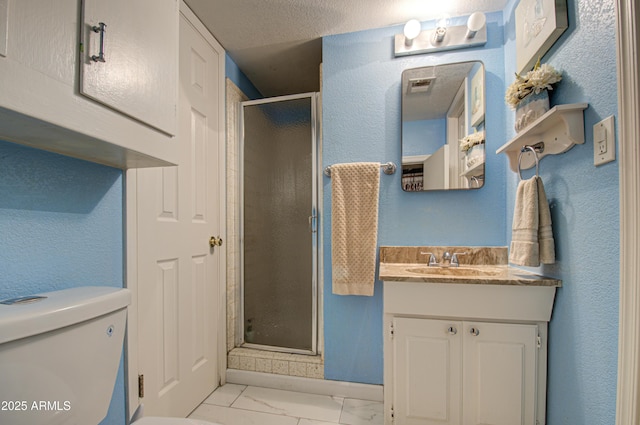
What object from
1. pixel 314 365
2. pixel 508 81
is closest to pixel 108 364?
pixel 314 365

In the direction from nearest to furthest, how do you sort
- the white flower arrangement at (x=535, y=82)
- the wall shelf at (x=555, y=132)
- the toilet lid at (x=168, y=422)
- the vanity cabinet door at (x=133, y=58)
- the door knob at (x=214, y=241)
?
the vanity cabinet door at (x=133, y=58)
the toilet lid at (x=168, y=422)
the wall shelf at (x=555, y=132)
the white flower arrangement at (x=535, y=82)
the door knob at (x=214, y=241)

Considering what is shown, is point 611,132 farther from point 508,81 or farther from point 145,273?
point 145,273

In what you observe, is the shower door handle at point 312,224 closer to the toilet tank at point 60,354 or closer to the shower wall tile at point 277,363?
the shower wall tile at point 277,363

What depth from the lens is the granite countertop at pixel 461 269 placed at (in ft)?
3.77

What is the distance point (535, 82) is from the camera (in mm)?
1092

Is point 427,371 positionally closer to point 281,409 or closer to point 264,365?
point 281,409

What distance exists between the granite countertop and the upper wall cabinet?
109 centimetres

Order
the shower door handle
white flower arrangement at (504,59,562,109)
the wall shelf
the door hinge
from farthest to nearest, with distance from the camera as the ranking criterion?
the shower door handle
the door hinge
white flower arrangement at (504,59,562,109)
the wall shelf

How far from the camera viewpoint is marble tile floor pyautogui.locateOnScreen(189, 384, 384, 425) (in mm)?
1463

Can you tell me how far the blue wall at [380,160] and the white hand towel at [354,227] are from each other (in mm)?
90

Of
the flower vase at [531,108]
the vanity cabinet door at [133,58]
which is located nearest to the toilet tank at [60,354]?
the vanity cabinet door at [133,58]

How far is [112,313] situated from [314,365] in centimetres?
129

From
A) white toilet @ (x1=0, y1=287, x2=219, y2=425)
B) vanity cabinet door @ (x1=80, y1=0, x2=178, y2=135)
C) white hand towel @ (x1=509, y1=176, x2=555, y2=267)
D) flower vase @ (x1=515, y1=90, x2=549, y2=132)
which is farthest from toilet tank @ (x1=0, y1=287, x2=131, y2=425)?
flower vase @ (x1=515, y1=90, x2=549, y2=132)

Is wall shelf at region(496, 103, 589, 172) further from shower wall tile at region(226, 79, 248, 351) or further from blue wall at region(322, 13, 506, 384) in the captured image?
shower wall tile at region(226, 79, 248, 351)
